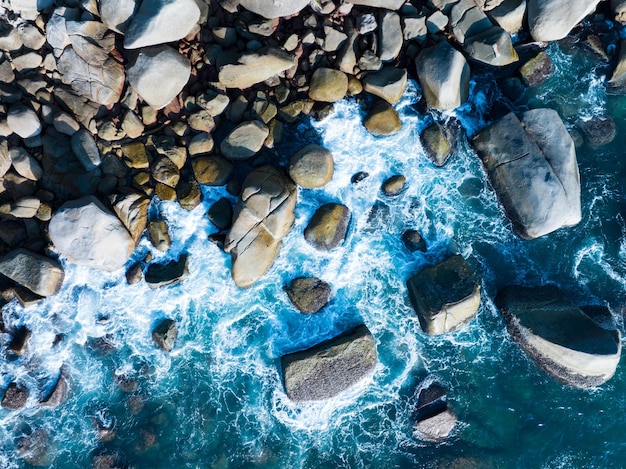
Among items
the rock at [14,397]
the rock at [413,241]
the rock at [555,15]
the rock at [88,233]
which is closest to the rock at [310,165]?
the rock at [413,241]

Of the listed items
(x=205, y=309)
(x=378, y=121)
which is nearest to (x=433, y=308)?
(x=378, y=121)

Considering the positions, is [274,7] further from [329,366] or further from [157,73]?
[329,366]

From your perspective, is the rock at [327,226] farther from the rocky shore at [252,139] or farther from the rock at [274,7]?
the rock at [274,7]

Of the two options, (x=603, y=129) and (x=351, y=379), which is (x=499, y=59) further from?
(x=351, y=379)

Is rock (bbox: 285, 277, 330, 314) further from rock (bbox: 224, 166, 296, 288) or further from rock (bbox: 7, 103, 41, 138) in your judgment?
rock (bbox: 7, 103, 41, 138)

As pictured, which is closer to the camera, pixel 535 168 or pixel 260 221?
pixel 260 221

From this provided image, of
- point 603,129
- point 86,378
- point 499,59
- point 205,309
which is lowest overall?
point 86,378

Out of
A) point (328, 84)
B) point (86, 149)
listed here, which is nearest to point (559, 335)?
point (328, 84)
